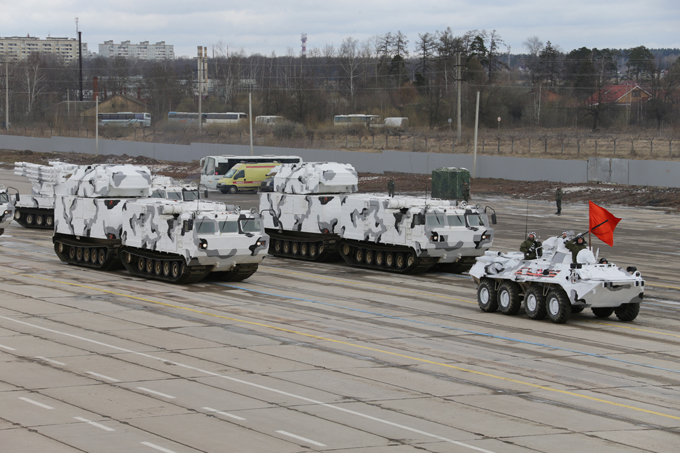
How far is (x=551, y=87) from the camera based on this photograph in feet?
343

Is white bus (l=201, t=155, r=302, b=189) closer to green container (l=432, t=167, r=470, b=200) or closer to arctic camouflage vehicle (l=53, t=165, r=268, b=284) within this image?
green container (l=432, t=167, r=470, b=200)

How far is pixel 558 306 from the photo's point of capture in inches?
A: 832

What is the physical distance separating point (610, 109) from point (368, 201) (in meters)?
66.7

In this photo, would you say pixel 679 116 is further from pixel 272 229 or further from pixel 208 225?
pixel 208 225

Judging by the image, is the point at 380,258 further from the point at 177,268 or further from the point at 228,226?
the point at 177,268

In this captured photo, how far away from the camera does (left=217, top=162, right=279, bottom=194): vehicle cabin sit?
200ft

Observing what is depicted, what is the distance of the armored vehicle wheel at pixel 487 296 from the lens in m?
22.8

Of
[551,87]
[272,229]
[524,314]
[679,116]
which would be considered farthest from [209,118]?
[524,314]

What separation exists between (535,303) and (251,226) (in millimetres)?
9315

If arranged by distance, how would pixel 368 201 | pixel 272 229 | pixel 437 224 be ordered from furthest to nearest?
pixel 272 229 → pixel 368 201 → pixel 437 224

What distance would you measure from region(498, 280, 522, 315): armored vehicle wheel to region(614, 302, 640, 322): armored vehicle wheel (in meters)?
2.34

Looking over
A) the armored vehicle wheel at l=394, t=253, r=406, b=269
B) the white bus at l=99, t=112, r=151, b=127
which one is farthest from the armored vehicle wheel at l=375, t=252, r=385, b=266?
the white bus at l=99, t=112, r=151, b=127

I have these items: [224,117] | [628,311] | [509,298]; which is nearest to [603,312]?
[628,311]

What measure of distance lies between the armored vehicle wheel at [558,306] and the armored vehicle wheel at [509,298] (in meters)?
1.06
